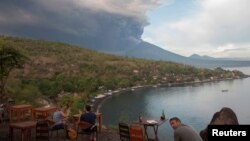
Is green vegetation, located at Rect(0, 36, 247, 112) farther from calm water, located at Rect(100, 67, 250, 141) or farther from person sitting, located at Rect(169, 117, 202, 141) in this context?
person sitting, located at Rect(169, 117, 202, 141)

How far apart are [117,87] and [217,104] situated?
1566 inches

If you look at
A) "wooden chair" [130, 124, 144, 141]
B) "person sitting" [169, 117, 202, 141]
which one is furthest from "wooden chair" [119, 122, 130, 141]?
"person sitting" [169, 117, 202, 141]

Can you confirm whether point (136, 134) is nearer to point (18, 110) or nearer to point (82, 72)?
point (18, 110)

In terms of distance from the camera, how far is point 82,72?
10944cm

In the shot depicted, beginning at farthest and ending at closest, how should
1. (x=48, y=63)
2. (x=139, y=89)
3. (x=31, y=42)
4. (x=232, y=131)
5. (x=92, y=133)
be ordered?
(x=139, y=89), (x=31, y=42), (x=48, y=63), (x=92, y=133), (x=232, y=131)

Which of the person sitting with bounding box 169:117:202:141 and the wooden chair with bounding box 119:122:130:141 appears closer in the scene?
the person sitting with bounding box 169:117:202:141

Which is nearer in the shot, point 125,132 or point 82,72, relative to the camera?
point 125,132

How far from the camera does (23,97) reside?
771 inches

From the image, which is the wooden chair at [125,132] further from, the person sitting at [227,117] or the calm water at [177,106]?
the calm water at [177,106]

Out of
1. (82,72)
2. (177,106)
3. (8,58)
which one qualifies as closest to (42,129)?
(8,58)

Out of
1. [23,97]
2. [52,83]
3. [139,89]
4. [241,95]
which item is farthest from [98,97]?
[23,97]

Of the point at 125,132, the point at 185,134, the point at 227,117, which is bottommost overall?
the point at 125,132

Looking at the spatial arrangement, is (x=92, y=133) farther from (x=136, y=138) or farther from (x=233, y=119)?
(x=233, y=119)

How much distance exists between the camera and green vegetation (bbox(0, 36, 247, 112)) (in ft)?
273
